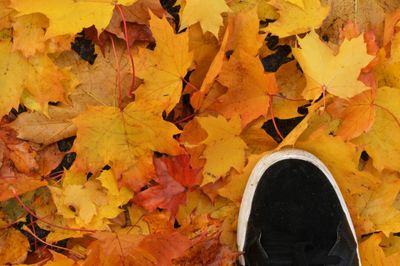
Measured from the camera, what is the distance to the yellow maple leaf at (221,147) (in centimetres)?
150

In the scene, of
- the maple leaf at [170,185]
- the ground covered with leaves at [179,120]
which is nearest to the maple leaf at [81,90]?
the ground covered with leaves at [179,120]

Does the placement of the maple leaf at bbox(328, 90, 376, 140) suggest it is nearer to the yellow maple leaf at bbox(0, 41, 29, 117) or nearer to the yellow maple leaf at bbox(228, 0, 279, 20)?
the yellow maple leaf at bbox(228, 0, 279, 20)

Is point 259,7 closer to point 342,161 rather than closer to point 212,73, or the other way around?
point 212,73

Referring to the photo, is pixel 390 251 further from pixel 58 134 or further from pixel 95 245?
pixel 58 134

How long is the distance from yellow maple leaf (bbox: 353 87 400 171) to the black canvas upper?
16 centimetres

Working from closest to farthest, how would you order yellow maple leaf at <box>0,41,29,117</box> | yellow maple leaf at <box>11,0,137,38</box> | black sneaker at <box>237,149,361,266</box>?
1. yellow maple leaf at <box>11,0,137,38</box>
2. yellow maple leaf at <box>0,41,29,117</box>
3. black sneaker at <box>237,149,361,266</box>

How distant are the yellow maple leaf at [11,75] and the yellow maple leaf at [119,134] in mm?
198

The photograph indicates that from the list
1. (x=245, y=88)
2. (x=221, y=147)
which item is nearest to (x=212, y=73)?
(x=245, y=88)

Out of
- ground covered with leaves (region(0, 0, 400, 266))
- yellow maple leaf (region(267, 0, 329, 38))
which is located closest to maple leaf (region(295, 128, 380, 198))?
ground covered with leaves (region(0, 0, 400, 266))

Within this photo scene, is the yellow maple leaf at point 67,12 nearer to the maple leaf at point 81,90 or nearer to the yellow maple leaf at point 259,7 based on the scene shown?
the maple leaf at point 81,90

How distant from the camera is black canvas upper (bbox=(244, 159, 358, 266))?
159cm

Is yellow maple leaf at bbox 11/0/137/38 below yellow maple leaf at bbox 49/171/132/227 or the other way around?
the other way around

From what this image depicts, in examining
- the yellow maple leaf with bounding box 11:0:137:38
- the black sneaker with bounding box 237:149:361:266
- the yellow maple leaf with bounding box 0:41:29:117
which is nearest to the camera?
the yellow maple leaf with bounding box 11:0:137:38

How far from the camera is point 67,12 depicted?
1384mm
